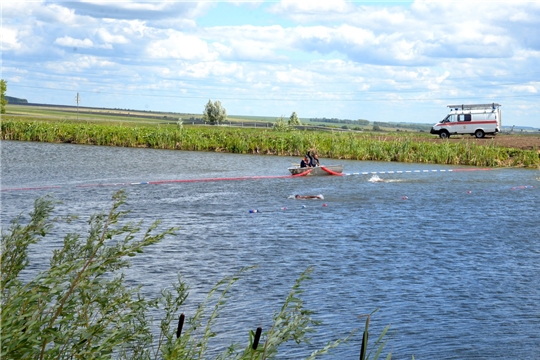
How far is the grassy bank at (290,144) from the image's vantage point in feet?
165

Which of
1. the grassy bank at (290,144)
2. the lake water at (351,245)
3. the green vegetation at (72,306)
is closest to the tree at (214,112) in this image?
the grassy bank at (290,144)

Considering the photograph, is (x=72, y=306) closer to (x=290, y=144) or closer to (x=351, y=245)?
(x=351, y=245)

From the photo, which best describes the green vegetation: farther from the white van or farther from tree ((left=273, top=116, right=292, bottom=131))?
tree ((left=273, top=116, right=292, bottom=131))

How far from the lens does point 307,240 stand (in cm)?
2141

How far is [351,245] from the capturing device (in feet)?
68.1

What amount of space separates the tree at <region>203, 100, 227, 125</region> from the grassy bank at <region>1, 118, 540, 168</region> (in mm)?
72709

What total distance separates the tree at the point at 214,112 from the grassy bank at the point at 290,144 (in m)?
72.7

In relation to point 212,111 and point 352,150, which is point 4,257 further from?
point 212,111

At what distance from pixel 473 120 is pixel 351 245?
44.7 meters

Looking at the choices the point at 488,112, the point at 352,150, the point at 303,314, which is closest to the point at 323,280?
the point at 303,314

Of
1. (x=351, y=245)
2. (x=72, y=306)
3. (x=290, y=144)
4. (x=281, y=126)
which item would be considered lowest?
(x=351, y=245)

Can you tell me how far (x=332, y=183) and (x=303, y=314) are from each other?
32.4 m

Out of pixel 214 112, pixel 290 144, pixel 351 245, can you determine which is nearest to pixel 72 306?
pixel 351 245

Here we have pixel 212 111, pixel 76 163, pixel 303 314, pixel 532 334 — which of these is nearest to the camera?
pixel 303 314
